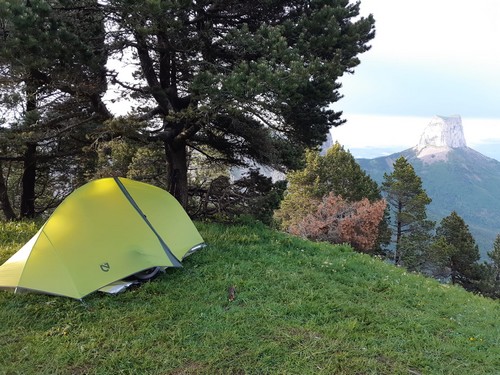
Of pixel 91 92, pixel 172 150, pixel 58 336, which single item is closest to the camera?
pixel 58 336

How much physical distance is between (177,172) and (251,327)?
6.49 m

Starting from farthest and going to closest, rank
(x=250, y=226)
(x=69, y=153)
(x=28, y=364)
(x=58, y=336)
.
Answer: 1. (x=69, y=153)
2. (x=250, y=226)
3. (x=58, y=336)
4. (x=28, y=364)

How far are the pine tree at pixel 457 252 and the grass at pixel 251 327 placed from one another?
21.8m

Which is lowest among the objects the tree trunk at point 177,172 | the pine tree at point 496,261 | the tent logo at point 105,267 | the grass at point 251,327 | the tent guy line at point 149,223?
the pine tree at point 496,261

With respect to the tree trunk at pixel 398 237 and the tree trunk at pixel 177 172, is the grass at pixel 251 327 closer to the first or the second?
the tree trunk at pixel 177 172

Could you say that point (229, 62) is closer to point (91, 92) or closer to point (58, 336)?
point (91, 92)

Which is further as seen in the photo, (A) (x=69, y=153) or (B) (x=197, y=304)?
(A) (x=69, y=153)

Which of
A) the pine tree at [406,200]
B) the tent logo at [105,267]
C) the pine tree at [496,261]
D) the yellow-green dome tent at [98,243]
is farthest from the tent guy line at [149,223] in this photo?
the pine tree at [496,261]

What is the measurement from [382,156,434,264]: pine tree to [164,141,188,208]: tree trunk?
21690mm

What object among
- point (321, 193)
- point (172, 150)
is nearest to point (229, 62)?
point (172, 150)

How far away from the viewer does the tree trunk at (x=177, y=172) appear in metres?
10.1

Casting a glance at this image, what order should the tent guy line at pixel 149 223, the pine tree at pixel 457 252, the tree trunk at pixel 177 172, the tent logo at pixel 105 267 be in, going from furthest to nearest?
1. the pine tree at pixel 457 252
2. the tree trunk at pixel 177 172
3. the tent guy line at pixel 149 223
4. the tent logo at pixel 105 267

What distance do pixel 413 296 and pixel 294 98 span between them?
13.5 feet

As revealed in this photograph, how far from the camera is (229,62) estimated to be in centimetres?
819
